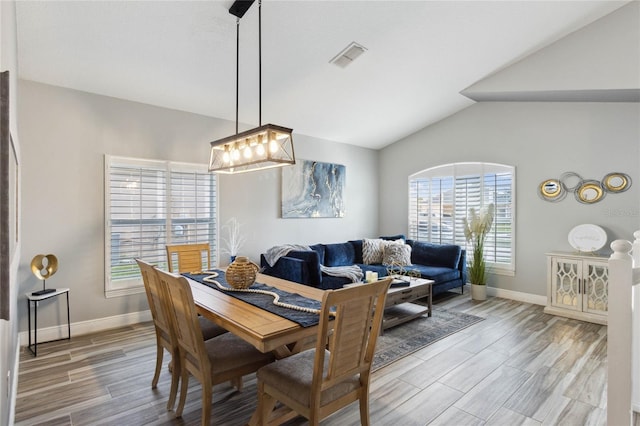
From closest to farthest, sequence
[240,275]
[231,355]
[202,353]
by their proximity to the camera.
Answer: [202,353] → [231,355] → [240,275]

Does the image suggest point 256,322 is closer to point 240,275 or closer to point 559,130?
point 240,275

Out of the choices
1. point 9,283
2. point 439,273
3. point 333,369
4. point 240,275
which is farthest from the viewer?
point 439,273

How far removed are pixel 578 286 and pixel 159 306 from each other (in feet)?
16.0

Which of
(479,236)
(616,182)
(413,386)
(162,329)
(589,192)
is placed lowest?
(413,386)

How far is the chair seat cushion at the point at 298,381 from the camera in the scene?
5.62 feet

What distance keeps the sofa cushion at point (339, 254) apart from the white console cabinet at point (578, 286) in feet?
9.27

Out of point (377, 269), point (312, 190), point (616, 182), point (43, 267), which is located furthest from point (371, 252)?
point (43, 267)

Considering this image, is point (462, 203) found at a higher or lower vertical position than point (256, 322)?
higher

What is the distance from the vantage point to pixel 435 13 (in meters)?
3.31

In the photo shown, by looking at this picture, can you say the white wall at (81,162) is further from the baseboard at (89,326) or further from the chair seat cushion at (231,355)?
the chair seat cushion at (231,355)

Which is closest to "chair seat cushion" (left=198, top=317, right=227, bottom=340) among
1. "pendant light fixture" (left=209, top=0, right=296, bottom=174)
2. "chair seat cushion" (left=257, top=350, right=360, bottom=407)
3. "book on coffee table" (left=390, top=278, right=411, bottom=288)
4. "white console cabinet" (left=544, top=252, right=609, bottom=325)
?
"chair seat cushion" (left=257, top=350, right=360, bottom=407)

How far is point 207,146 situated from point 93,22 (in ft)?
6.37

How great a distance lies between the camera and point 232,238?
4711 mm

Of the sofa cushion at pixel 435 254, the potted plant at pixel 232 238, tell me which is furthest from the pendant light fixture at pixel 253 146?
the sofa cushion at pixel 435 254
